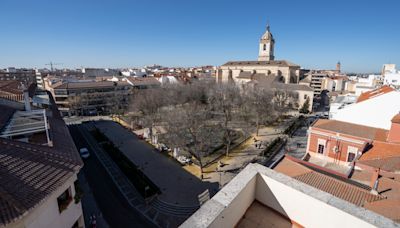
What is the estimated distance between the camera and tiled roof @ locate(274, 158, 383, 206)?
30.8 ft

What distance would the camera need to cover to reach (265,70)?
222 ft

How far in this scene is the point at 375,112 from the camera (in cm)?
1980

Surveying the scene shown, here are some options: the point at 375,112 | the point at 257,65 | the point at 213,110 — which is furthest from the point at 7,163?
the point at 257,65

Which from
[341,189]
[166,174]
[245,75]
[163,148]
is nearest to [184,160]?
[166,174]

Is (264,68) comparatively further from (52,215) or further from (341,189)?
(52,215)

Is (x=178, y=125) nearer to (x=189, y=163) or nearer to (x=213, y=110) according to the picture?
(x=189, y=163)

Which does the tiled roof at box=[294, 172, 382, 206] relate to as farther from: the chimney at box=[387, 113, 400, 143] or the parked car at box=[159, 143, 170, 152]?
the parked car at box=[159, 143, 170, 152]

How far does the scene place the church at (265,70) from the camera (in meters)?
60.7

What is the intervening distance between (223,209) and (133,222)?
41.9 ft

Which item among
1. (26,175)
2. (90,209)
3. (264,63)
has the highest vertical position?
(264,63)

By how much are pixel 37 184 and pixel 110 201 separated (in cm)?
1047

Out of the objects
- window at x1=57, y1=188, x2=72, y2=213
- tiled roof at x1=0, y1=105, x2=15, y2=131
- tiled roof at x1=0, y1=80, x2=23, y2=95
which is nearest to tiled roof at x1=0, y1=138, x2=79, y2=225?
window at x1=57, y1=188, x2=72, y2=213

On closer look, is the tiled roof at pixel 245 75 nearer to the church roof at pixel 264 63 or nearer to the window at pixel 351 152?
the church roof at pixel 264 63

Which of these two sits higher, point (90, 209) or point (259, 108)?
point (259, 108)
